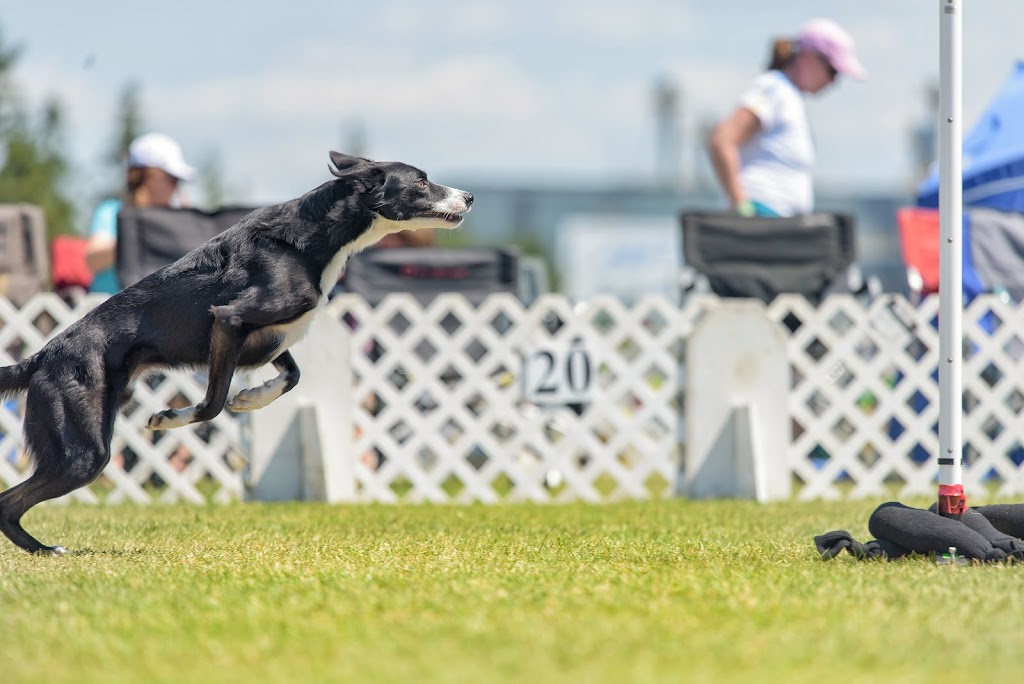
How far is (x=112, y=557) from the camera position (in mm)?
4195

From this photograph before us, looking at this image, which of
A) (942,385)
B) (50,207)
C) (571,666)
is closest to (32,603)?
(571,666)

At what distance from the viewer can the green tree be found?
20844 millimetres

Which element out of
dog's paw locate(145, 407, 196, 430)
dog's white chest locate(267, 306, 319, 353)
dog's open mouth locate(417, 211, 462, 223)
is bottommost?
dog's paw locate(145, 407, 196, 430)

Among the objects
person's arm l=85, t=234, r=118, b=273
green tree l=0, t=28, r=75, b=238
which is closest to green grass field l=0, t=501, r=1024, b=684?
person's arm l=85, t=234, r=118, b=273

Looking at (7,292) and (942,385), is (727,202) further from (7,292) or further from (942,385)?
(7,292)

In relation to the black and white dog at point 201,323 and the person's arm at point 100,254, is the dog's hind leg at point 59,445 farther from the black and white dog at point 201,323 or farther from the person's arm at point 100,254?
the person's arm at point 100,254

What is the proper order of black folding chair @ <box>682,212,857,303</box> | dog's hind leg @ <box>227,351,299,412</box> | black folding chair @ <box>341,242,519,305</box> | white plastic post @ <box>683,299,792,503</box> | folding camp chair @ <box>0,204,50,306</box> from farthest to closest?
black folding chair @ <box>341,242,519,305</box> < folding camp chair @ <box>0,204,50,306</box> < black folding chair @ <box>682,212,857,303</box> < white plastic post @ <box>683,299,792,503</box> < dog's hind leg @ <box>227,351,299,412</box>

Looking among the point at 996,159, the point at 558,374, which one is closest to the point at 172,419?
the point at 558,374

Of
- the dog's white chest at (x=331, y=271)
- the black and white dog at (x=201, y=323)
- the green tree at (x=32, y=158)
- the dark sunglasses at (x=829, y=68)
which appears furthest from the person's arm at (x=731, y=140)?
the green tree at (x=32, y=158)

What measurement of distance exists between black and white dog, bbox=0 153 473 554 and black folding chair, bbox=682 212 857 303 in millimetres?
3125

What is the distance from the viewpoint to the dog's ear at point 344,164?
453 centimetres

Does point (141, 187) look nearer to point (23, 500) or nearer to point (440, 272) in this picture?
point (440, 272)

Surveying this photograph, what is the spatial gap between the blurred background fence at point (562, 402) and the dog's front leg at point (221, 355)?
8.10 ft

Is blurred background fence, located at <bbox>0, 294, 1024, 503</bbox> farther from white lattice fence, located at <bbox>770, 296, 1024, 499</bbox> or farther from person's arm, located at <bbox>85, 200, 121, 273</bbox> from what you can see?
person's arm, located at <bbox>85, 200, 121, 273</bbox>
